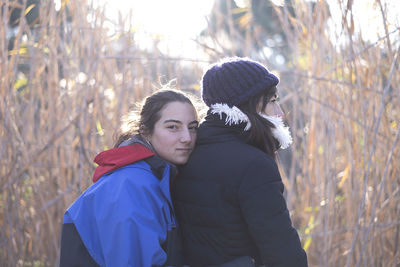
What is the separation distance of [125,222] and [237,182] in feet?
1.13

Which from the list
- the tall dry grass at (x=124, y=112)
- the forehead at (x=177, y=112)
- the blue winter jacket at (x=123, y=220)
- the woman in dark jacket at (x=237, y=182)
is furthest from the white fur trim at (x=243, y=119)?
the tall dry grass at (x=124, y=112)

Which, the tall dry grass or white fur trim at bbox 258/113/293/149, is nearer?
white fur trim at bbox 258/113/293/149

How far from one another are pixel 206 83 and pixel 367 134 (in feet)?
3.33

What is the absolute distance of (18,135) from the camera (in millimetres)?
2305

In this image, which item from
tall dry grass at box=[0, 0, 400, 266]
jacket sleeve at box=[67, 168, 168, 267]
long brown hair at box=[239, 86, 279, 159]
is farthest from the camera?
tall dry grass at box=[0, 0, 400, 266]

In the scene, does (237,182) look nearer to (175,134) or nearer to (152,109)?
(175,134)

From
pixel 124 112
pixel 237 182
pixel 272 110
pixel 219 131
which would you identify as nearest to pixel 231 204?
pixel 237 182

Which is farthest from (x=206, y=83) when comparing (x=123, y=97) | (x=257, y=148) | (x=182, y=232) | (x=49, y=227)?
(x=49, y=227)

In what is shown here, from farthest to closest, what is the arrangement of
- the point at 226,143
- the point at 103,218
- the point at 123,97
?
the point at 123,97 < the point at 226,143 < the point at 103,218

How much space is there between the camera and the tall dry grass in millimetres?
2242

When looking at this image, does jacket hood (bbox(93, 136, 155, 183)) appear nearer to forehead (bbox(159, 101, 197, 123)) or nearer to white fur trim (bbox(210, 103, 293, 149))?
forehead (bbox(159, 101, 197, 123))

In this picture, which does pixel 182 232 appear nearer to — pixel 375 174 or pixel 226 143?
pixel 226 143

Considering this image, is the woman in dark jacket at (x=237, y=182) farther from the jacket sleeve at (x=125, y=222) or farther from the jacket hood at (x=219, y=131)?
the jacket sleeve at (x=125, y=222)

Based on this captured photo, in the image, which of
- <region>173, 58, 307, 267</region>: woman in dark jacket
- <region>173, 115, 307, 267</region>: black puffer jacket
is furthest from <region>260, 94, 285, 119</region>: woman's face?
<region>173, 115, 307, 267</region>: black puffer jacket
